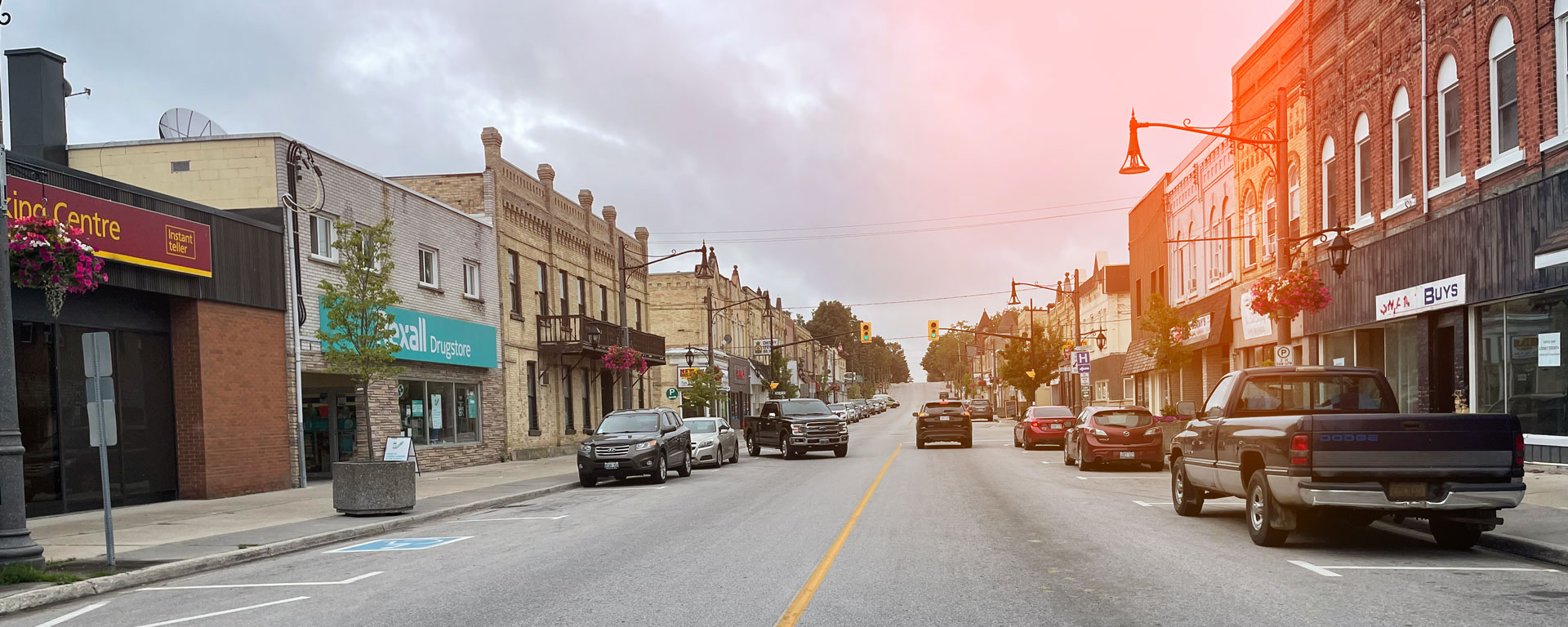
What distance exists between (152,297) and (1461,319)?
22.3 meters

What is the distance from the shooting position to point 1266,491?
10.7 meters

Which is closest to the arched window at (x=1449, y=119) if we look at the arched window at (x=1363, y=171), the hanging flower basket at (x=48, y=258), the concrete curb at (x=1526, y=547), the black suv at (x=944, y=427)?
the arched window at (x=1363, y=171)

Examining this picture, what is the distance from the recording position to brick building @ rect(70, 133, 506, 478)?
70.5 feet

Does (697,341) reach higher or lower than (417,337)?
higher

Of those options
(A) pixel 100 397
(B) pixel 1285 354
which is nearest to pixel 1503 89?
(B) pixel 1285 354

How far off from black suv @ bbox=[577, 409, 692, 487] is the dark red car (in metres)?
8.90

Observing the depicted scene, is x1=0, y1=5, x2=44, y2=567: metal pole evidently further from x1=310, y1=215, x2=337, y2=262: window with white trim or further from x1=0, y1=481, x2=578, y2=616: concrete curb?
x1=310, y1=215, x2=337, y2=262: window with white trim

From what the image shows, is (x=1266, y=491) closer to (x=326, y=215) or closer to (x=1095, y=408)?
(x=1095, y=408)

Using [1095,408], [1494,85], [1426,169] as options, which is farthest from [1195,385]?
[1494,85]

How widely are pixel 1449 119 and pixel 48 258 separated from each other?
2132cm

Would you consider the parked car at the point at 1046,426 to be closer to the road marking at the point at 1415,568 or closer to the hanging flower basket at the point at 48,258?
the road marking at the point at 1415,568

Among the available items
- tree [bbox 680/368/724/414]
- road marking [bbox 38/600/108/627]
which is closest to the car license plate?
road marking [bbox 38/600/108/627]

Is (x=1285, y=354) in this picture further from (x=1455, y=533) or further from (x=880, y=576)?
(x=880, y=576)

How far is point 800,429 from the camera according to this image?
99.7 feet
